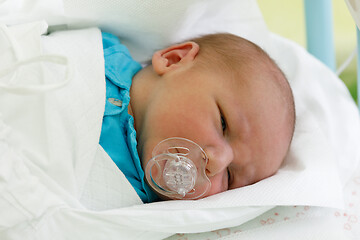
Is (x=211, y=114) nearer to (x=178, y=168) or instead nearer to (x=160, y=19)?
(x=178, y=168)

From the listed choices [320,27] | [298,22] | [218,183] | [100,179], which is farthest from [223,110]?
[298,22]

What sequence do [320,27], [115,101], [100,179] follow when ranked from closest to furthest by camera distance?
[100,179], [115,101], [320,27]

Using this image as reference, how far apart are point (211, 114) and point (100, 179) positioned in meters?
0.24

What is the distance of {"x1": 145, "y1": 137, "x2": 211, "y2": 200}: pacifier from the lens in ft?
3.04

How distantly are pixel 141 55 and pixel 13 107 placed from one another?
1.76ft

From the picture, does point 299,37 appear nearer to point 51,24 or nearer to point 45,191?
point 51,24

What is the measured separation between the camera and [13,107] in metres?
0.80

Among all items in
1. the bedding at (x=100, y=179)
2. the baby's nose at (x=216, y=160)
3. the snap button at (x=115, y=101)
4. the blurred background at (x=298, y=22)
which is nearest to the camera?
the bedding at (x=100, y=179)

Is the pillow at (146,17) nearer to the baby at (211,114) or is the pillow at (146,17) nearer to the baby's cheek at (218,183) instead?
the baby at (211,114)

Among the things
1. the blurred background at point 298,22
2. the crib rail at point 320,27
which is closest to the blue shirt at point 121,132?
the crib rail at point 320,27

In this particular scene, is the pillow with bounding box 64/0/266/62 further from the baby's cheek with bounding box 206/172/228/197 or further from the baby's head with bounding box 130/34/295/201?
the baby's cheek with bounding box 206/172/228/197

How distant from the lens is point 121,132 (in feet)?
3.24

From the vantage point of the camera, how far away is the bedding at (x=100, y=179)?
30.8 inches

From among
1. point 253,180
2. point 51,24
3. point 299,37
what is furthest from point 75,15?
point 299,37
